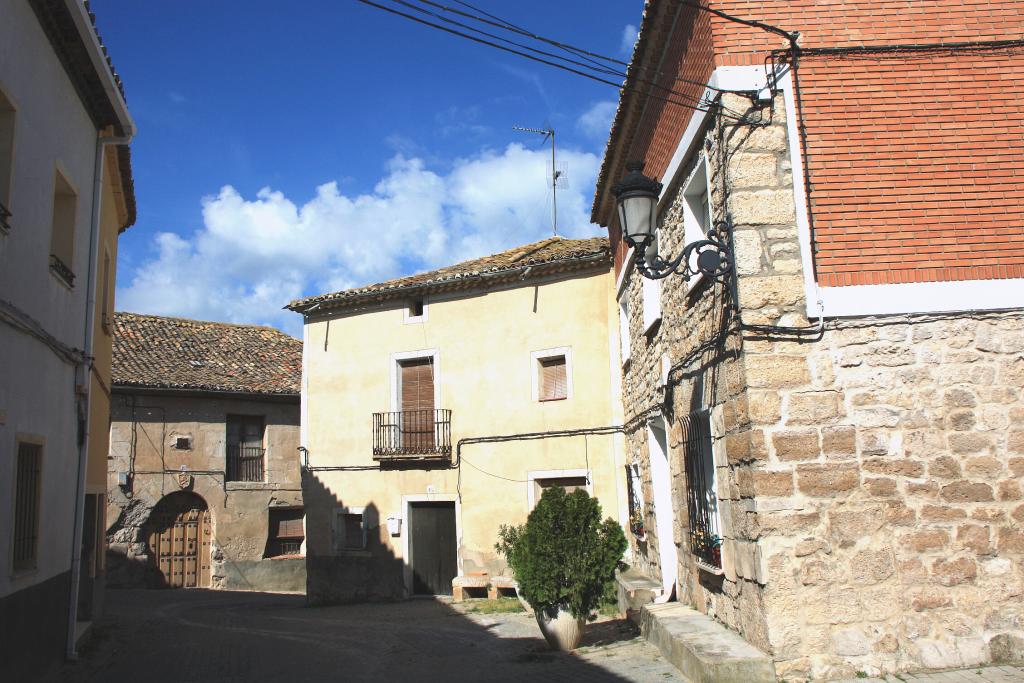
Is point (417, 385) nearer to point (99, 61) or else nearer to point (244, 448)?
point (244, 448)

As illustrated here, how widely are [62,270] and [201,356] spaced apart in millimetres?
14944

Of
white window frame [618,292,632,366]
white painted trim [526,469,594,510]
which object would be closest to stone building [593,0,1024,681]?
white window frame [618,292,632,366]

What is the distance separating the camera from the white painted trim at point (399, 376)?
15133 mm

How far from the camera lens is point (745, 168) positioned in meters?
5.89

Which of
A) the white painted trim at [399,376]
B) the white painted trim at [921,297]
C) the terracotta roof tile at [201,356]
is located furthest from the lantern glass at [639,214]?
the terracotta roof tile at [201,356]

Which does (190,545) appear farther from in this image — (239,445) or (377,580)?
(377,580)

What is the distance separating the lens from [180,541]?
19953 mm

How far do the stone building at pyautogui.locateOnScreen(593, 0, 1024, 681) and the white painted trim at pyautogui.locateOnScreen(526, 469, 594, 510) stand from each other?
695 cm

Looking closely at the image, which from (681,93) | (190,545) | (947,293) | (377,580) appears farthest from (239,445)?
(947,293)

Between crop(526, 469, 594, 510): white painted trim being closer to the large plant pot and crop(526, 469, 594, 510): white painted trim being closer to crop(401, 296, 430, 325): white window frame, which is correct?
crop(401, 296, 430, 325): white window frame

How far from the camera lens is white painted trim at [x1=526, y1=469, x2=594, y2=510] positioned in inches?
529

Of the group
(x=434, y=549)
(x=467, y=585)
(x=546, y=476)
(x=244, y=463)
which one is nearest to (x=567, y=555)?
(x=546, y=476)

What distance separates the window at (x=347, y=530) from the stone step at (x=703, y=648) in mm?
8834

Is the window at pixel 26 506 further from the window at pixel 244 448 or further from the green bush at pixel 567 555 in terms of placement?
the window at pixel 244 448
